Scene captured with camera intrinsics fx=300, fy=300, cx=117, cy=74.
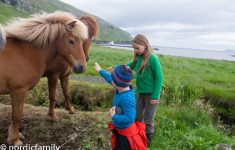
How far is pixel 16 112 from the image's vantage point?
4.69 metres

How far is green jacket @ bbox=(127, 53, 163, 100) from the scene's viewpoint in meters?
5.29

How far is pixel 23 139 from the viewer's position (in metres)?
5.23

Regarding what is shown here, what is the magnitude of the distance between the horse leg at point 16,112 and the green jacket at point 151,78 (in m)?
2.08

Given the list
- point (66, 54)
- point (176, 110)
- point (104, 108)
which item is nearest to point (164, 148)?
point (176, 110)

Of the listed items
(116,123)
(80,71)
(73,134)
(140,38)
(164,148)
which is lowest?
(164,148)

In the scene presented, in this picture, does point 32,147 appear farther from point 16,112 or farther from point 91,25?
point 91,25

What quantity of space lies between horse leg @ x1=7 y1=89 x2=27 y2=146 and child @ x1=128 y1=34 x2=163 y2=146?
2067 millimetres

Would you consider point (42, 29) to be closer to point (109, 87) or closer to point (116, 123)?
point (116, 123)

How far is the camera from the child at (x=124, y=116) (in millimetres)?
3855

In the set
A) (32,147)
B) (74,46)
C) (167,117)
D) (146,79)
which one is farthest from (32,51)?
(167,117)

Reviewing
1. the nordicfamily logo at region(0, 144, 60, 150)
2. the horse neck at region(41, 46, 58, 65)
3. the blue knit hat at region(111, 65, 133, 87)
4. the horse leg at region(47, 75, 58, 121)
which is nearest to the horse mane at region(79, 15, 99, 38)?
the horse leg at region(47, 75, 58, 121)

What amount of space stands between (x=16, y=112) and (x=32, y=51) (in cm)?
99

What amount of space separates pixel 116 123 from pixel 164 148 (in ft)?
9.17

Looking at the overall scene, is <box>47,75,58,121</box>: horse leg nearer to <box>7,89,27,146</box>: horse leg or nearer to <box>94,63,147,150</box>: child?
<box>7,89,27,146</box>: horse leg
